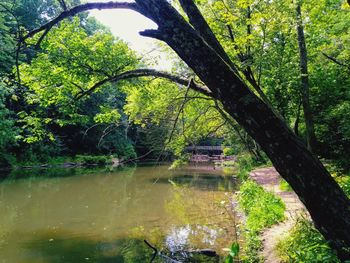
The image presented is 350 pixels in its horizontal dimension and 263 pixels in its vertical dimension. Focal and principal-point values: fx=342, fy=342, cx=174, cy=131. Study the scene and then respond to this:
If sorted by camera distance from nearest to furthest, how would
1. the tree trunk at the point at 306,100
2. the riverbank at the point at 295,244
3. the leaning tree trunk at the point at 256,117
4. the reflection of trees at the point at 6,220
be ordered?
1. the leaning tree trunk at the point at 256,117
2. the riverbank at the point at 295,244
3. the tree trunk at the point at 306,100
4. the reflection of trees at the point at 6,220

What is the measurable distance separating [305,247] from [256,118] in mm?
2775

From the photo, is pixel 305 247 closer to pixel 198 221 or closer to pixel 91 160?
pixel 198 221

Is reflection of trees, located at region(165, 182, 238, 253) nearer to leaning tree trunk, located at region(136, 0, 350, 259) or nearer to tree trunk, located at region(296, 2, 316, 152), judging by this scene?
tree trunk, located at region(296, 2, 316, 152)

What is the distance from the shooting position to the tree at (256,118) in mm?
3525

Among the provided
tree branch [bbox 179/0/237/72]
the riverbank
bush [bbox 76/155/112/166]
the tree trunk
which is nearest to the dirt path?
the riverbank

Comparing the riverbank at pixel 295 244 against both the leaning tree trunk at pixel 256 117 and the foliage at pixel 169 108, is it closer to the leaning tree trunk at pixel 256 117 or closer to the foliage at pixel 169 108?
the leaning tree trunk at pixel 256 117

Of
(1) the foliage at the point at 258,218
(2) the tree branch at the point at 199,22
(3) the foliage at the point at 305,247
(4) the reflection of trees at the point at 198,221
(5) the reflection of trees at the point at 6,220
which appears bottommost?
(5) the reflection of trees at the point at 6,220

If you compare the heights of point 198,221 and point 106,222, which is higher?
point 198,221

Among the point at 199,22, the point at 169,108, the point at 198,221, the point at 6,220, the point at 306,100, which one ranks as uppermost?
the point at 199,22

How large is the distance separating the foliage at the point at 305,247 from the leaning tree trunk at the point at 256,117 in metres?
0.88

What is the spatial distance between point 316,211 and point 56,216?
457 inches

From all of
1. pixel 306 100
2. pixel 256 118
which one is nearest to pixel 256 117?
pixel 256 118

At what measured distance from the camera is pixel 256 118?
351cm

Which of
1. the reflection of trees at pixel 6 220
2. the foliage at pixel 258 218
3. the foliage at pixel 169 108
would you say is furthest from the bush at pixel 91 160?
the foliage at pixel 258 218
